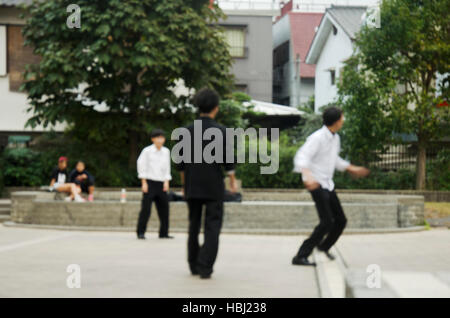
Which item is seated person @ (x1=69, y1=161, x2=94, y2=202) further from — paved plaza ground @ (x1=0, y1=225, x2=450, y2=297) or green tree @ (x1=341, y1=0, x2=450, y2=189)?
green tree @ (x1=341, y1=0, x2=450, y2=189)

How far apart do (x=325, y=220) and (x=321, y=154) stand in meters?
0.71

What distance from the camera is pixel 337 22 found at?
31125 mm

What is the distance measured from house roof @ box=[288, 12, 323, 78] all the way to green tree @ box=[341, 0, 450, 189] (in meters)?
16.0

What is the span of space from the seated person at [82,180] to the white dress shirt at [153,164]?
5.03m

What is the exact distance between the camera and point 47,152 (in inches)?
872

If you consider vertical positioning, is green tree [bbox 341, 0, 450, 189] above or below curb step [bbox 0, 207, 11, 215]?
above

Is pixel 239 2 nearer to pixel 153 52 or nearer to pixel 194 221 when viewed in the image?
pixel 153 52

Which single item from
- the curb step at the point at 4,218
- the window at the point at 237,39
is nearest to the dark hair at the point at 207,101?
the curb step at the point at 4,218

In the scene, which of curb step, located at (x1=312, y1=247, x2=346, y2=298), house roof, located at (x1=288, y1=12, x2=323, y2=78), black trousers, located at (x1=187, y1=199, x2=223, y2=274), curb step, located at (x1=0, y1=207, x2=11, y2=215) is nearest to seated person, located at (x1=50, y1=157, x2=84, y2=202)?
curb step, located at (x1=0, y1=207, x2=11, y2=215)

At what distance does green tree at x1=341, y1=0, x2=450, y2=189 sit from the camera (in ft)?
67.6

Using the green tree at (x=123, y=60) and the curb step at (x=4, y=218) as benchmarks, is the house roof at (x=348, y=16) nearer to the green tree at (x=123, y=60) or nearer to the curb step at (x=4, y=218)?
the green tree at (x=123, y=60)

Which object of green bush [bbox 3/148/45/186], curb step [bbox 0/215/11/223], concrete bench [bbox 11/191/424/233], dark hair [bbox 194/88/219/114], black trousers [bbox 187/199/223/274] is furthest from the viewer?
green bush [bbox 3/148/45/186]

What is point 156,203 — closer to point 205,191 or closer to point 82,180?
point 205,191

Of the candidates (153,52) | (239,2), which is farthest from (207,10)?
(239,2)
